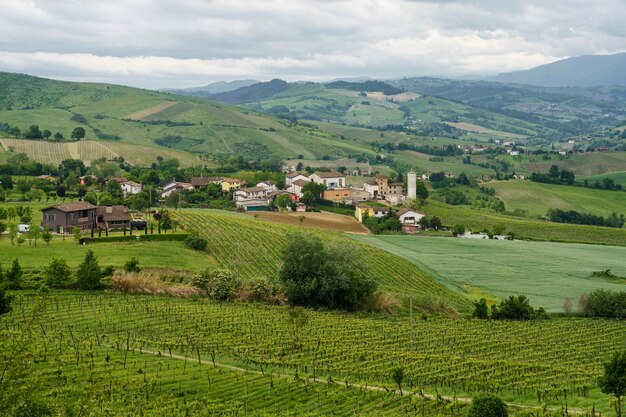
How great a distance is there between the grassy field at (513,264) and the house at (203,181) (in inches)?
1519

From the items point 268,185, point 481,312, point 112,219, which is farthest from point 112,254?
point 268,185

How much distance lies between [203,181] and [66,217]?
5147 cm

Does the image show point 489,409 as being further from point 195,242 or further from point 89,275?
point 195,242

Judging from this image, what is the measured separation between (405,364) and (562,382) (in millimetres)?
7269

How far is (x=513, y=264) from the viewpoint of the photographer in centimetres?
7788

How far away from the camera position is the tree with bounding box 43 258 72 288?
52.7 m

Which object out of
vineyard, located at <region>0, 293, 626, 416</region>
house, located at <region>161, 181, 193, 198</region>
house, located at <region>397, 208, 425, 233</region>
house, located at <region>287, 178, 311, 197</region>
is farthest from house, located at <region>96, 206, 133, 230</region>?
house, located at <region>287, 178, 311, 197</region>

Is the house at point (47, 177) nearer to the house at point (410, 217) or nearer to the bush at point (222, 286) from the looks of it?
the house at point (410, 217)

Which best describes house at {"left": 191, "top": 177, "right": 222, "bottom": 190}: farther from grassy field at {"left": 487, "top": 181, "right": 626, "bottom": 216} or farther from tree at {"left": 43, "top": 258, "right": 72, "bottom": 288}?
tree at {"left": 43, "top": 258, "right": 72, "bottom": 288}

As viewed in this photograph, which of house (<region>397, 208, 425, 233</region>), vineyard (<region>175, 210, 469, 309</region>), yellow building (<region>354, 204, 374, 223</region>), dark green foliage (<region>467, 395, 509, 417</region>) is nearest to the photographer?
dark green foliage (<region>467, 395, 509, 417</region>)

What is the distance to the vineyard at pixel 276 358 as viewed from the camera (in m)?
29.8

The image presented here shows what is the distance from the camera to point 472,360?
38.6m

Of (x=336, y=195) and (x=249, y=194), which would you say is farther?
(x=336, y=195)

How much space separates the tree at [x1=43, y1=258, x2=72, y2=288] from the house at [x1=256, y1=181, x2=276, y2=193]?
69.8m
